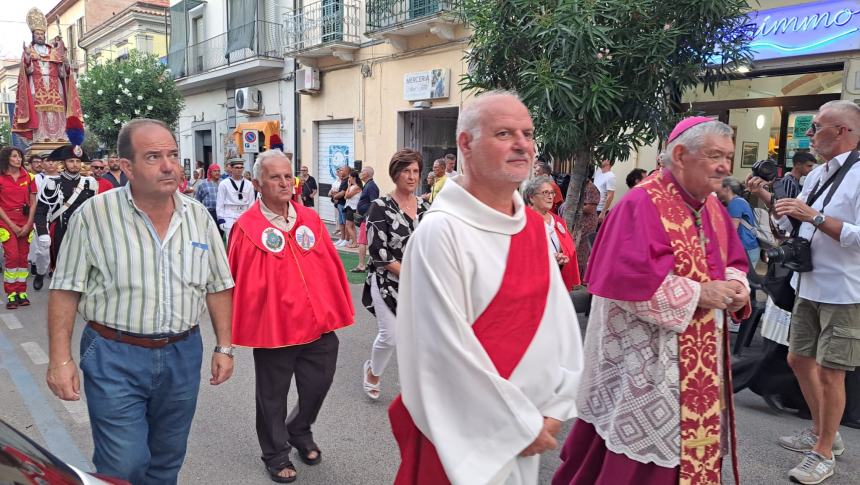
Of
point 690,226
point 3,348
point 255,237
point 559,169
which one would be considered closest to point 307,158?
point 559,169

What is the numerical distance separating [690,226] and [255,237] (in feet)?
7.62

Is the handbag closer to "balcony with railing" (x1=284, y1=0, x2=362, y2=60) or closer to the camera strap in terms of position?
the camera strap

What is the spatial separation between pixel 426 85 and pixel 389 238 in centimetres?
1041

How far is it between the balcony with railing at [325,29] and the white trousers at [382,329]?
12.9 meters

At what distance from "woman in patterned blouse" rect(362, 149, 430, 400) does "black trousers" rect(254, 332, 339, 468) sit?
78cm

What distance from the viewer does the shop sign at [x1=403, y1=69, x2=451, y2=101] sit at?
44.8ft

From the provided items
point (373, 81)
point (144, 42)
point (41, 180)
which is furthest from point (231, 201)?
point (144, 42)

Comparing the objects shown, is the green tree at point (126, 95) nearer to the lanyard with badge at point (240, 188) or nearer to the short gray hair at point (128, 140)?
the lanyard with badge at point (240, 188)

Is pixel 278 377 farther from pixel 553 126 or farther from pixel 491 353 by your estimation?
pixel 553 126

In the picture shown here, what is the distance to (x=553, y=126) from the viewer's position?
231 inches

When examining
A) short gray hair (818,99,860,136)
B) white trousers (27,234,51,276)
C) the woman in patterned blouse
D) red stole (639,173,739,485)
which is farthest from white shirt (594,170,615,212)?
white trousers (27,234,51,276)

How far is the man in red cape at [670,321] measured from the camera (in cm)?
258

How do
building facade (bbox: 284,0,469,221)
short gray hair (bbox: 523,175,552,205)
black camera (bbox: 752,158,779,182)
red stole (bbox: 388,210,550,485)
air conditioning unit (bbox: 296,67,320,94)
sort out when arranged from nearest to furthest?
red stole (bbox: 388,210,550,485), black camera (bbox: 752,158,779,182), short gray hair (bbox: 523,175,552,205), building facade (bbox: 284,0,469,221), air conditioning unit (bbox: 296,67,320,94)

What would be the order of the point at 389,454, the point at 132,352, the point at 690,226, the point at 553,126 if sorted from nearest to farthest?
the point at 132,352 < the point at 690,226 < the point at 389,454 < the point at 553,126
